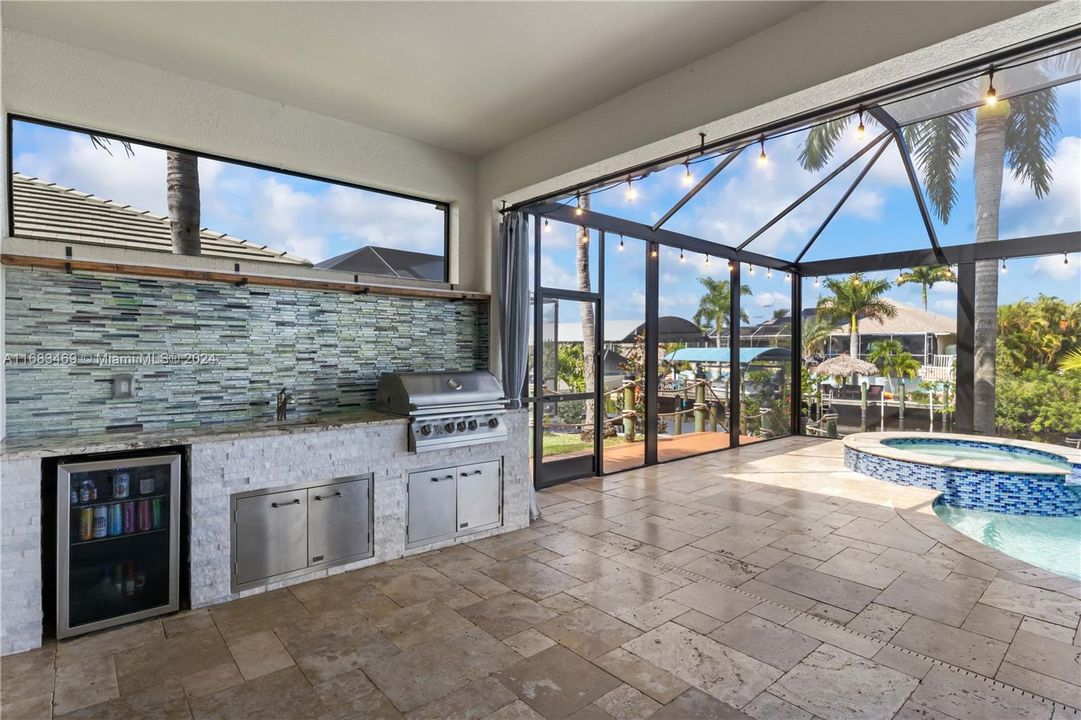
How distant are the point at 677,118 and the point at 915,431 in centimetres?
692

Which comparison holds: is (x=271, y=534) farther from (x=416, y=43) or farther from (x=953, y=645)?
(x=953, y=645)

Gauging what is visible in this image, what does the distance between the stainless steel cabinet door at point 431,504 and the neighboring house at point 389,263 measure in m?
1.82

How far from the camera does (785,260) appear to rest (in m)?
8.95

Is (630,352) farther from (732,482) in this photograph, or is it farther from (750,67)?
(750,67)

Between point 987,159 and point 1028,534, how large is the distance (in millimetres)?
5488

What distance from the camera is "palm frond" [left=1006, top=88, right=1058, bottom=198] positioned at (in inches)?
285

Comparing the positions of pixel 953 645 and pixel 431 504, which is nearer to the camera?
pixel 953 645

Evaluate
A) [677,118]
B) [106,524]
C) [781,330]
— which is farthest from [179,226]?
[781,330]

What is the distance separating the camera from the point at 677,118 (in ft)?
11.4

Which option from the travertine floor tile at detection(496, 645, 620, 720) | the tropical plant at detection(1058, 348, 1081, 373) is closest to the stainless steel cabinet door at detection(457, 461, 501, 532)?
the travertine floor tile at detection(496, 645, 620, 720)

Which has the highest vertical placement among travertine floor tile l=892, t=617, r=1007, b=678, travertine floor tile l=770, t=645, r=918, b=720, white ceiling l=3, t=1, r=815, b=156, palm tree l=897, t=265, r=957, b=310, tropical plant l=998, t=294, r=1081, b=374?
white ceiling l=3, t=1, r=815, b=156

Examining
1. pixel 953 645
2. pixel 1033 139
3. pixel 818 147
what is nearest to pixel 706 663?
pixel 953 645

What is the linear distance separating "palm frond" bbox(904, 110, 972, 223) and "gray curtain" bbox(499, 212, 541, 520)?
6.28m

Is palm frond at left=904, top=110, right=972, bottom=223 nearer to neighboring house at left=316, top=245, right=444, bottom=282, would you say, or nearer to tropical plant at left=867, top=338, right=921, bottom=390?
tropical plant at left=867, top=338, right=921, bottom=390
